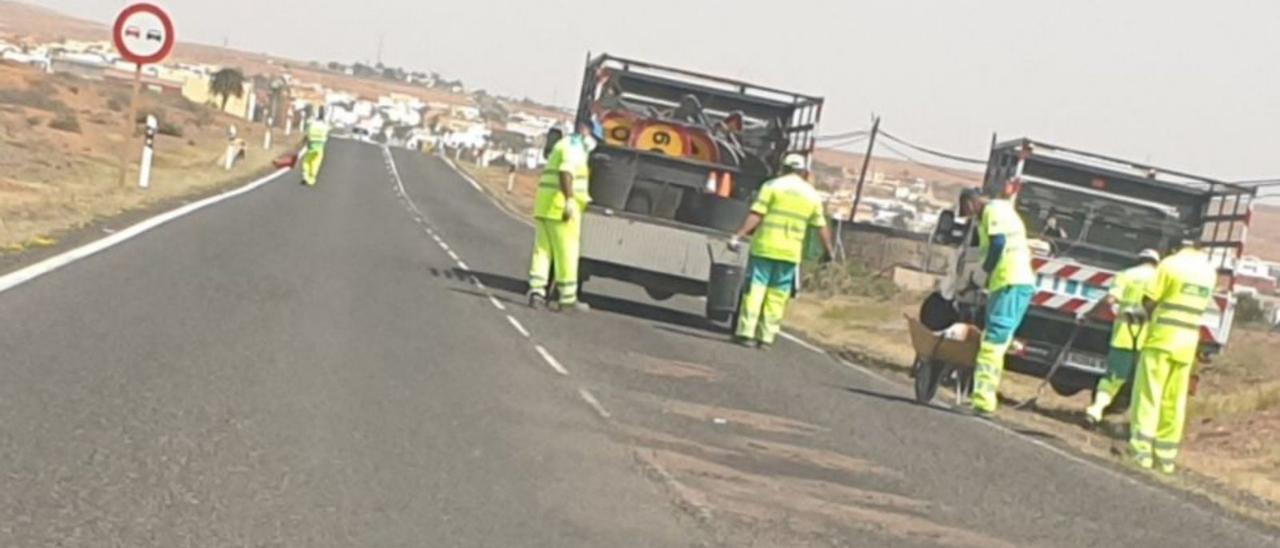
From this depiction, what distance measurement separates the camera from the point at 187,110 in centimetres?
10131

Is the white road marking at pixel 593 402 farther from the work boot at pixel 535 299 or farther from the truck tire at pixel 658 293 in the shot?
the truck tire at pixel 658 293

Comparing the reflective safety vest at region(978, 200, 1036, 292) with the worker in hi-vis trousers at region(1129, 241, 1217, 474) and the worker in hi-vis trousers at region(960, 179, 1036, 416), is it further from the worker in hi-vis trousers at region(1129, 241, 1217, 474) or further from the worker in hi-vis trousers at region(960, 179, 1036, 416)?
the worker in hi-vis trousers at region(1129, 241, 1217, 474)

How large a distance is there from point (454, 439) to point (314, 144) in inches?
1328

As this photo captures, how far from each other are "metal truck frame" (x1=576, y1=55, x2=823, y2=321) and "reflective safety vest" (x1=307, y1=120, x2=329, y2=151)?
775 inches

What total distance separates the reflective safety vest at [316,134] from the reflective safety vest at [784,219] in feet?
78.6

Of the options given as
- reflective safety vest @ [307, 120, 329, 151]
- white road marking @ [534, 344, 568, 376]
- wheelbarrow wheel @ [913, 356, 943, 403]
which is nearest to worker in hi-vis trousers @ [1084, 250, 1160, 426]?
wheelbarrow wheel @ [913, 356, 943, 403]

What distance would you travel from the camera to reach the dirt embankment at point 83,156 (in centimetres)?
2344

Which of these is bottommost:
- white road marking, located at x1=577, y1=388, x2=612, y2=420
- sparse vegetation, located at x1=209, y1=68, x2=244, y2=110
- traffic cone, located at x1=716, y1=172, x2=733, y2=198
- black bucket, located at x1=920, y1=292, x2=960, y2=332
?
sparse vegetation, located at x1=209, y1=68, x2=244, y2=110

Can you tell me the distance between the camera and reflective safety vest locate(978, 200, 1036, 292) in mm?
15539

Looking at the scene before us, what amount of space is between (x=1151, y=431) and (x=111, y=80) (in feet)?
377

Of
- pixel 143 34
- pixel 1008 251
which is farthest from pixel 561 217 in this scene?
pixel 143 34

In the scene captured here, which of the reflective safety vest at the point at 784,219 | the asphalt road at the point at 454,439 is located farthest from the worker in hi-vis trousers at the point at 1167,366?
the reflective safety vest at the point at 784,219

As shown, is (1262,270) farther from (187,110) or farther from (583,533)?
(187,110)

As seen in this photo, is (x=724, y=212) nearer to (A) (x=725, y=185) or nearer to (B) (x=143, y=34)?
(A) (x=725, y=185)
